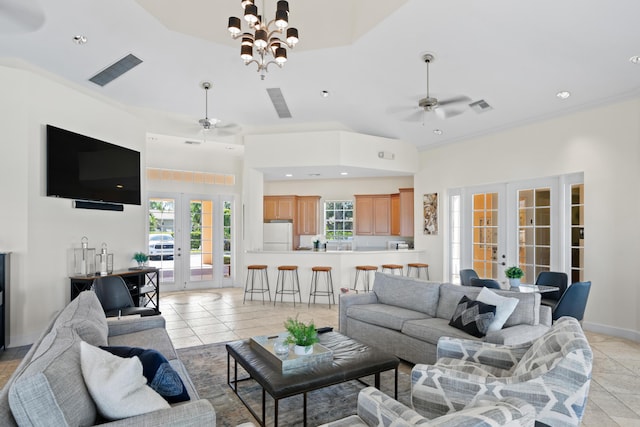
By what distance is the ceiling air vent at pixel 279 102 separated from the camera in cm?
660

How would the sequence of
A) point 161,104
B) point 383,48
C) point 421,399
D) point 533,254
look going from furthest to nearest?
point 161,104
point 533,254
point 383,48
point 421,399

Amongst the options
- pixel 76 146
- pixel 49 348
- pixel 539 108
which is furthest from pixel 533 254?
pixel 76 146

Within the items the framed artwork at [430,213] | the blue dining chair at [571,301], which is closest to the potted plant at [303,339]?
the blue dining chair at [571,301]

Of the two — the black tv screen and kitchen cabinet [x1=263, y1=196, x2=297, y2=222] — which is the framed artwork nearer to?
kitchen cabinet [x1=263, y1=196, x2=297, y2=222]

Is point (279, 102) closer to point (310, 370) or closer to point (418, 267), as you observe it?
point (418, 267)

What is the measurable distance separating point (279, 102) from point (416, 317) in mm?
4568

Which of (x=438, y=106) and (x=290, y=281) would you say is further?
(x=290, y=281)

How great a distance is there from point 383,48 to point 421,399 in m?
4.36

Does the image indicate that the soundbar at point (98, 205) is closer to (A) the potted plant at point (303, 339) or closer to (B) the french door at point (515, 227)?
(A) the potted plant at point (303, 339)

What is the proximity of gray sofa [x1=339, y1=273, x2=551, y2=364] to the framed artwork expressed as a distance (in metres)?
3.50

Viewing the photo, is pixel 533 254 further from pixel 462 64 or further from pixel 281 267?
pixel 281 267

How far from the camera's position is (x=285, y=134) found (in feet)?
25.4

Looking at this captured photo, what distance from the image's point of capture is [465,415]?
1351mm

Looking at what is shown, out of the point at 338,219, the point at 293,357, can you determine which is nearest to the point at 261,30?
the point at 293,357
